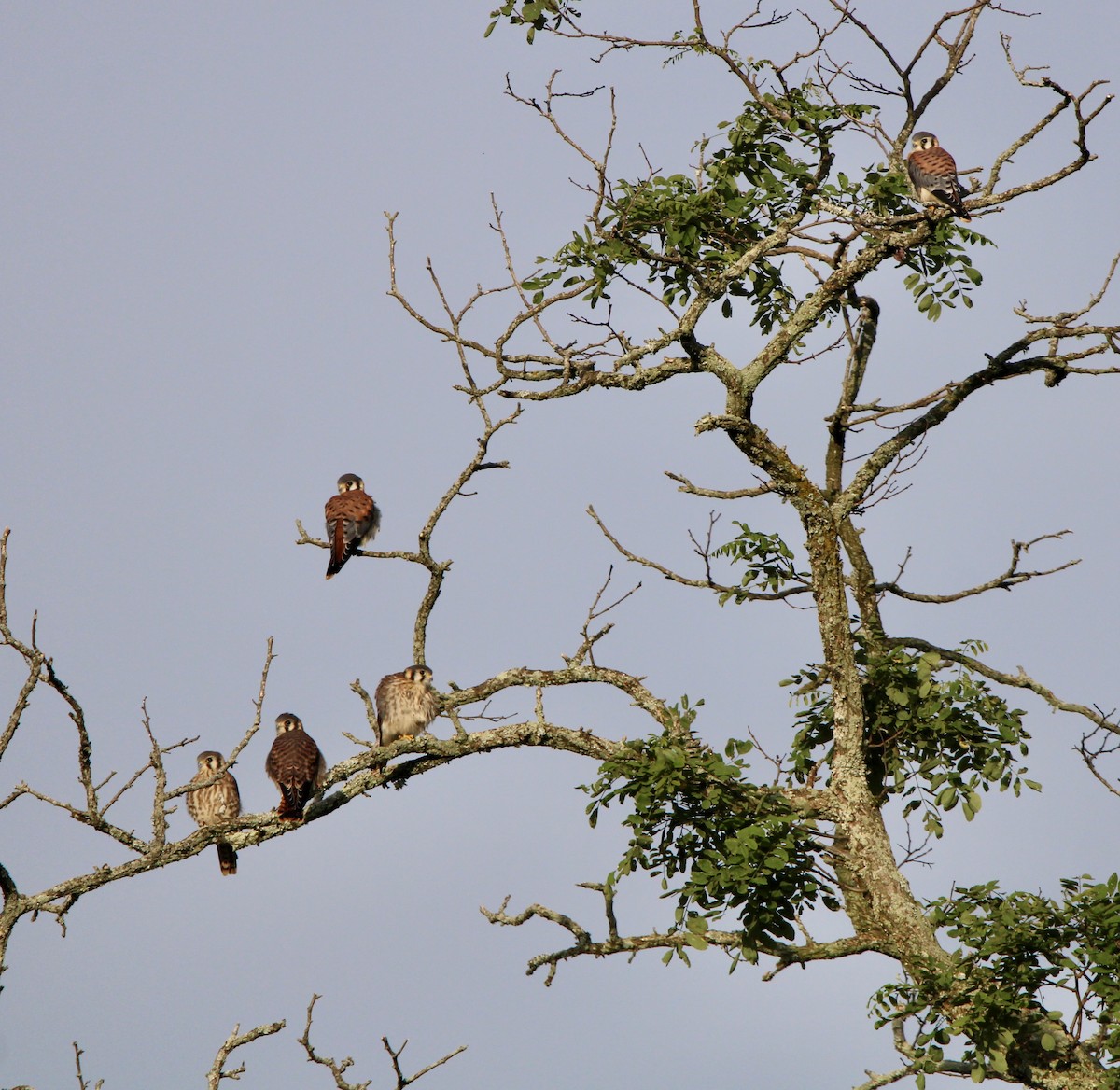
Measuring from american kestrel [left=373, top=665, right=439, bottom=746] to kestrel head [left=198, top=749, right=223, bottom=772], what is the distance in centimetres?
182

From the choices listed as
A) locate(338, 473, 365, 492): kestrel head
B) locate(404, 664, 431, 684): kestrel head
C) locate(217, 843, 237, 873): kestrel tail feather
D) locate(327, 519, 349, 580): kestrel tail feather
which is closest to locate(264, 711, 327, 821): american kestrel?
locate(217, 843, 237, 873): kestrel tail feather

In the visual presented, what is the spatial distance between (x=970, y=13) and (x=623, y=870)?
22.3 ft

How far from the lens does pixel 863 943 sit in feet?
31.1

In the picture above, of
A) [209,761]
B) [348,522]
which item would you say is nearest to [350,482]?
[348,522]

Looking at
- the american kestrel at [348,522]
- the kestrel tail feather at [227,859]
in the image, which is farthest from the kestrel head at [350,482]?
the kestrel tail feather at [227,859]

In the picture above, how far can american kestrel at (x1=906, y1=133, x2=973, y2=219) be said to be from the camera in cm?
1051

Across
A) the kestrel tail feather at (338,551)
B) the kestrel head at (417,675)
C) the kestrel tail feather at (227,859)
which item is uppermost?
the kestrel tail feather at (338,551)

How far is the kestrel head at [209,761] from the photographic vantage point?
12070mm

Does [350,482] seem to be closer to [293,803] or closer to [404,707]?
[404,707]

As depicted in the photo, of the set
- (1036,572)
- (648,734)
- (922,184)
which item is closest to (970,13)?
(922,184)

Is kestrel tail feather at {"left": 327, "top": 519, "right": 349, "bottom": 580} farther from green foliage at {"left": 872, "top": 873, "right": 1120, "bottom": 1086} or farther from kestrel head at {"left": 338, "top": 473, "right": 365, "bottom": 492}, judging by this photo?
green foliage at {"left": 872, "top": 873, "right": 1120, "bottom": 1086}

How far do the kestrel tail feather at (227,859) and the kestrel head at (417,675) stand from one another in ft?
5.75

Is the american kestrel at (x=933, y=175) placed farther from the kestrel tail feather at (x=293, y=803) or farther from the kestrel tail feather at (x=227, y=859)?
the kestrel tail feather at (x=227, y=859)

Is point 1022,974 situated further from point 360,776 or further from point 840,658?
point 360,776
